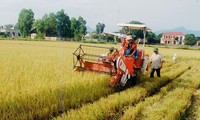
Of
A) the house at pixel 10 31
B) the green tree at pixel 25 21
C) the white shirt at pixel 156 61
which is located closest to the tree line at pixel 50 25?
the green tree at pixel 25 21

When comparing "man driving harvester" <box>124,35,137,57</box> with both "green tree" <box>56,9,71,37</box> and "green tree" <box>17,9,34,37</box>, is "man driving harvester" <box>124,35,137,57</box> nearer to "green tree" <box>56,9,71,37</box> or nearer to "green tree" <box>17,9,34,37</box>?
"green tree" <box>56,9,71,37</box>

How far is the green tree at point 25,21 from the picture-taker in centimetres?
8266

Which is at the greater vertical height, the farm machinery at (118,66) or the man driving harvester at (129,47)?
the man driving harvester at (129,47)

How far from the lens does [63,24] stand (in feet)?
266

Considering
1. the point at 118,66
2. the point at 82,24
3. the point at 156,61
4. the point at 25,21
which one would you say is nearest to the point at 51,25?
the point at 25,21

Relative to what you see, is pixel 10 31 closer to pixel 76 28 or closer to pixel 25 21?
pixel 25 21

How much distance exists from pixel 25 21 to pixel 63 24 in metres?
10.4

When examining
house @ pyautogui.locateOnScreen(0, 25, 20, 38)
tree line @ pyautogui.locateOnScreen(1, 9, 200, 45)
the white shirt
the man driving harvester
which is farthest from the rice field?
house @ pyautogui.locateOnScreen(0, 25, 20, 38)

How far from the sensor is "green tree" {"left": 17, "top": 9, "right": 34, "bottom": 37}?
8266cm

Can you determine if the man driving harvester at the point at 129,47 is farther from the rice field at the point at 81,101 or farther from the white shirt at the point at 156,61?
the white shirt at the point at 156,61

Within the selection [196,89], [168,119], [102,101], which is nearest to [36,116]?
[102,101]

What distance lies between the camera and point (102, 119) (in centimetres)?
677

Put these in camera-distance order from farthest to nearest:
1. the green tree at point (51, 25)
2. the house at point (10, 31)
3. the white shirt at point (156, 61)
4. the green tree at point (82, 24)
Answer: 1. the house at point (10, 31)
2. the green tree at point (82, 24)
3. the green tree at point (51, 25)
4. the white shirt at point (156, 61)

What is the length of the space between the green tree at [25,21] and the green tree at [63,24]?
7496 mm
